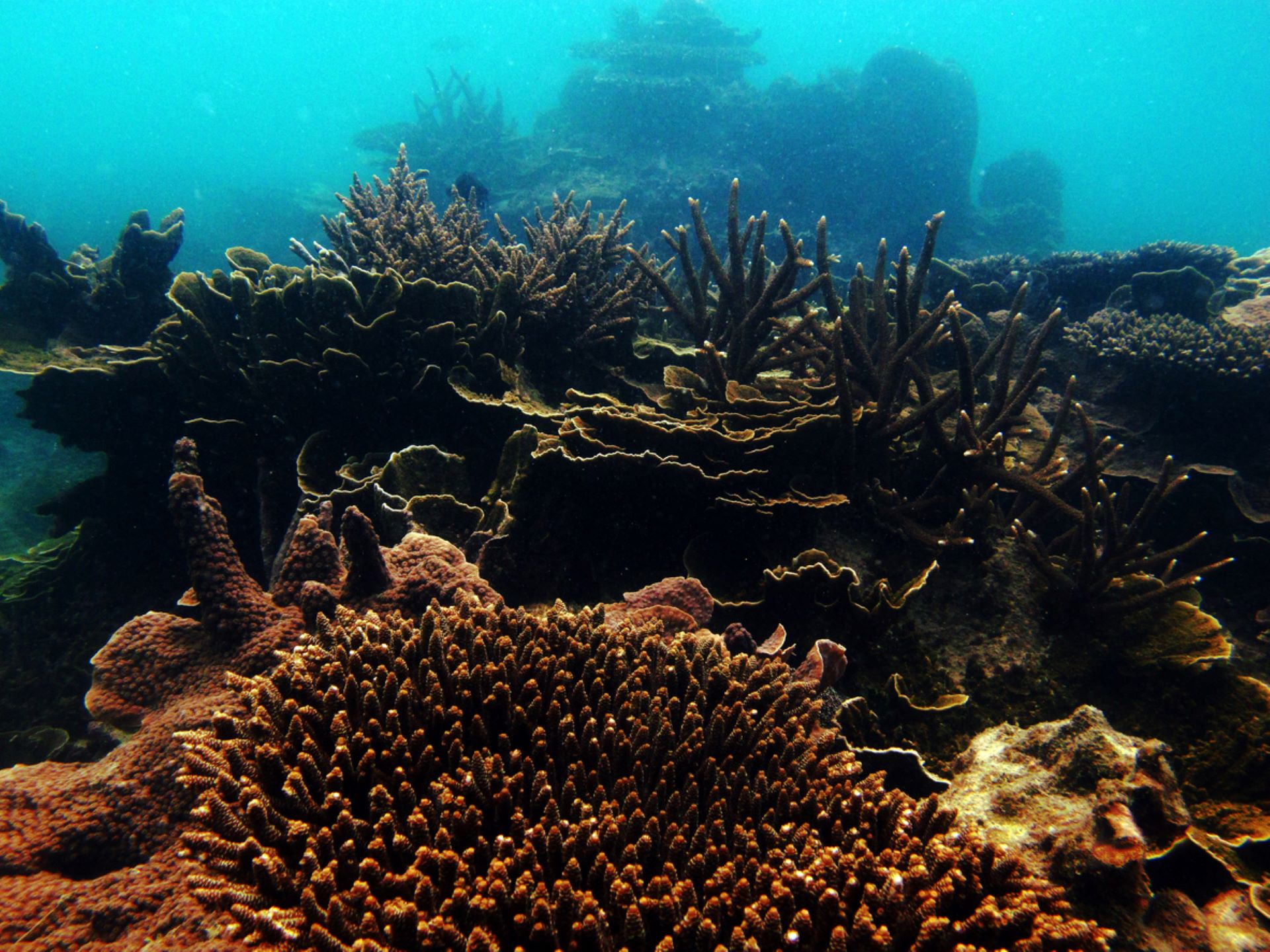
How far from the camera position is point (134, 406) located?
4.44 metres

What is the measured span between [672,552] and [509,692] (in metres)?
1.62

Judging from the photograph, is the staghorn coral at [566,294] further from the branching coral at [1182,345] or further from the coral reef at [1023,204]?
the coral reef at [1023,204]

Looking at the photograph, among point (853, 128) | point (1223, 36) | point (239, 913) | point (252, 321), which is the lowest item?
point (239, 913)

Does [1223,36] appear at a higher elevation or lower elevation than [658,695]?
higher

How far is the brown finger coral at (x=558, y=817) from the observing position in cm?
138

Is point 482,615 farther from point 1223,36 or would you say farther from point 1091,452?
point 1223,36

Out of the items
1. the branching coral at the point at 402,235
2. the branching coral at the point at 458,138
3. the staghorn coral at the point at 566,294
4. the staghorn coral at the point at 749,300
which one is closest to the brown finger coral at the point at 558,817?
the staghorn coral at the point at 749,300

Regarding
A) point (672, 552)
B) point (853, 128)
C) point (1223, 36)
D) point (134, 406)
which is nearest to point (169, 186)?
point (853, 128)

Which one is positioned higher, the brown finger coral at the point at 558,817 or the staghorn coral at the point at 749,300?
the staghorn coral at the point at 749,300

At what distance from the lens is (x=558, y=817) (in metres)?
1.58

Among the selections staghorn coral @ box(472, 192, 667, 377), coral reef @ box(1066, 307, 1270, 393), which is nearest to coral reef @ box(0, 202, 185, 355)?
staghorn coral @ box(472, 192, 667, 377)

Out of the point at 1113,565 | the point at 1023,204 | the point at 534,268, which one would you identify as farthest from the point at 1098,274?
the point at 1023,204

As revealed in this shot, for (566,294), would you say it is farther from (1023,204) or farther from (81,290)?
(1023,204)

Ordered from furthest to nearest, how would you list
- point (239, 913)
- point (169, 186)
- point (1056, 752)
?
point (169, 186), point (1056, 752), point (239, 913)
